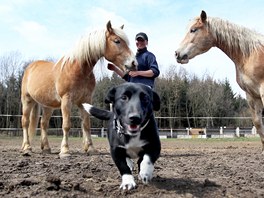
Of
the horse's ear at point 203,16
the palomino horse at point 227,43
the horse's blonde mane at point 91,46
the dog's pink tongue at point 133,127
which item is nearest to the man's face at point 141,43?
the horse's blonde mane at point 91,46

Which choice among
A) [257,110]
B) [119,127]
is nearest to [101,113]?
[119,127]

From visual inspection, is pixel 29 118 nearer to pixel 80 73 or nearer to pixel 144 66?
pixel 80 73

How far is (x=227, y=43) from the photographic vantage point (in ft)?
27.4

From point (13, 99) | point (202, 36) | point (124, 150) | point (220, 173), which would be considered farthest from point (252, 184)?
point (13, 99)

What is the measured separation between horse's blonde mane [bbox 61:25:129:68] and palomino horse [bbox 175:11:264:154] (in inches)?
58.4

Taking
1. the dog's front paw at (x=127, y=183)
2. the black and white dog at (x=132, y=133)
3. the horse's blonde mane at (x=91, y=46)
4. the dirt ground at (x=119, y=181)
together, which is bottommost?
the dirt ground at (x=119, y=181)

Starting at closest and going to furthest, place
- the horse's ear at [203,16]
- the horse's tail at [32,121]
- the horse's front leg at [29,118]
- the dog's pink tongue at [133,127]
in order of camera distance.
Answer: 1. the dog's pink tongue at [133,127]
2. the horse's ear at [203,16]
3. the horse's front leg at [29,118]
4. the horse's tail at [32,121]

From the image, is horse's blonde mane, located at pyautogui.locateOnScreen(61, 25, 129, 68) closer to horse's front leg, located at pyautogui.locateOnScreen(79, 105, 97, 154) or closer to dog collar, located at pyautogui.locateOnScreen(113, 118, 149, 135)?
horse's front leg, located at pyautogui.locateOnScreen(79, 105, 97, 154)

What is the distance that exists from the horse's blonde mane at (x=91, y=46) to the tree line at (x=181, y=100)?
126 feet

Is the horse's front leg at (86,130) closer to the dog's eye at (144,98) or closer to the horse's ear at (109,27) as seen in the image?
the horse's ear at (109,27)

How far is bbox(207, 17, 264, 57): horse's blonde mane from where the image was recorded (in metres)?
8.18

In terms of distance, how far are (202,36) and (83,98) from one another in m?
3.09

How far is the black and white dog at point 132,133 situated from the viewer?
12.5 ft

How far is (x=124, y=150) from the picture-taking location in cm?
409
